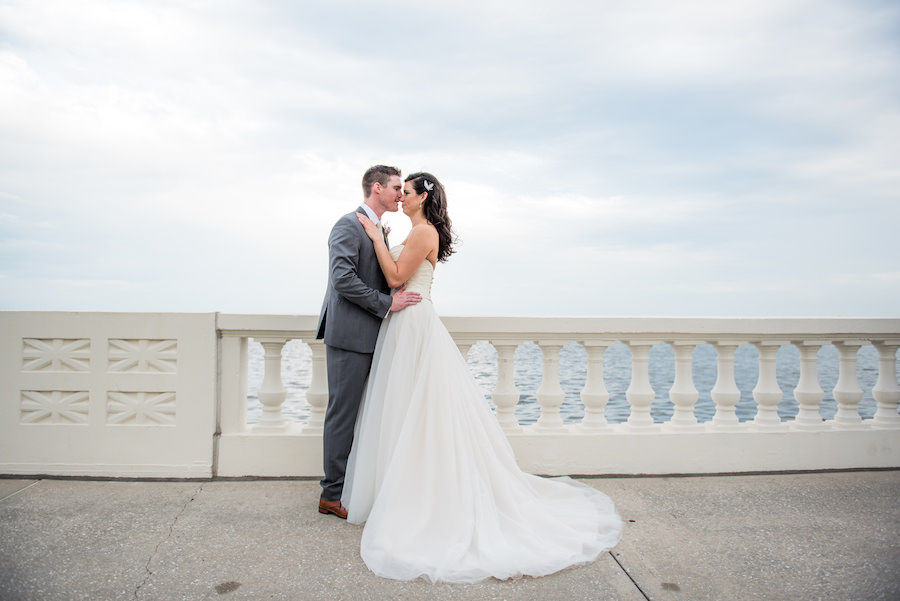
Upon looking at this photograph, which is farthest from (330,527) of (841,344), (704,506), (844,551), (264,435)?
(841,344)

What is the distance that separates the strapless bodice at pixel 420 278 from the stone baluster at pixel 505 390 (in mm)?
905

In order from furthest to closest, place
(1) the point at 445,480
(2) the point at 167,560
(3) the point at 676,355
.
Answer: (3) the point at 676,355 < (1) the point at 445,480 < (2) the point at 167,560

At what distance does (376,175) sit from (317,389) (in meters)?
1.63

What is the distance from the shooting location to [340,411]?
3.75 meters

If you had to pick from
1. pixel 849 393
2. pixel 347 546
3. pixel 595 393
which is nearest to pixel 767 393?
pixel 849 393

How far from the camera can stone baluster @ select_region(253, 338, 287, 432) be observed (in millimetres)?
4391

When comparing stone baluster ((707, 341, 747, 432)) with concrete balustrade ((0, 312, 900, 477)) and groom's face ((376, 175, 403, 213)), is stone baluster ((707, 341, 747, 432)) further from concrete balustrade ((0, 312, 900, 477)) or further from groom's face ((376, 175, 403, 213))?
groom's face ((376, 175, 403, 213))

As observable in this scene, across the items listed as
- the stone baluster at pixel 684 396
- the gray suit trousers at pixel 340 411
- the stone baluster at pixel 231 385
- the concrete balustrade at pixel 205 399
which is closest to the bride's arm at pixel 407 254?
the gray suit trousers at pixel 340 411

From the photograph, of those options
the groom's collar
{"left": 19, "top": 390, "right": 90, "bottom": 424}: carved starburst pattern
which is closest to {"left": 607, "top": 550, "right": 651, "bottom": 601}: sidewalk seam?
the groom's collar

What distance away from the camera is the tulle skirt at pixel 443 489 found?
304cm

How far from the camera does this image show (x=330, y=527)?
3.51 meters

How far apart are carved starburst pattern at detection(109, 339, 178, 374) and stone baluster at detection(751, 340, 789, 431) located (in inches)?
177

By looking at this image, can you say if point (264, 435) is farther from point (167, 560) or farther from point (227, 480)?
point (167, 560)

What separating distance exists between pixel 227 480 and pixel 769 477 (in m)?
4.05
